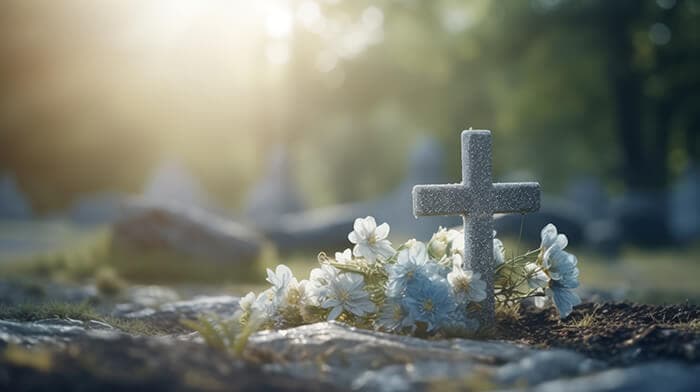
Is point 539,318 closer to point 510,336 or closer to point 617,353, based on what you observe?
point 510,336

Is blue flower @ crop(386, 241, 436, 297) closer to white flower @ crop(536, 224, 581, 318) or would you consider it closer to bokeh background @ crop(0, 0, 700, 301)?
white flower @ crop(536, 224, 581, 318)

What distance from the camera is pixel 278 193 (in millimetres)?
22984

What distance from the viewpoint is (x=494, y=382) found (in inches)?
133

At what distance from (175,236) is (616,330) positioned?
8.81m

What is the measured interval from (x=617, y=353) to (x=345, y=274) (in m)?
1.76

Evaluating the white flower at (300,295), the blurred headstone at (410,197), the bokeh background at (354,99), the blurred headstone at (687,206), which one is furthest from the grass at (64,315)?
the blurred headstone at (687,206)

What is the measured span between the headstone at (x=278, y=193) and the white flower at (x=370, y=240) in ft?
58.8

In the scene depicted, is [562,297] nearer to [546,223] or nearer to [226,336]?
[226,336]

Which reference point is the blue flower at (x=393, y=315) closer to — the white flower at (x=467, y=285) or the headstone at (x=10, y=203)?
the white flower at (x=467, y=285)

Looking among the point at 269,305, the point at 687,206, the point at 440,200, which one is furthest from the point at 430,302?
the point at 687,206

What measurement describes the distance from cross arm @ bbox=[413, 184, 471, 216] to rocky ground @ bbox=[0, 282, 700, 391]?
2.93ft

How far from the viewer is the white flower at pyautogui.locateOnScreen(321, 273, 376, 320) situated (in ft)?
15.6

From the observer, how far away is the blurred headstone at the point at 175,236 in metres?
12.1

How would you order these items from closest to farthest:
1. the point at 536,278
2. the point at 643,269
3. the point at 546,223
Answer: the point at 536,278 < the point at 643,269 < the point at 546,223
